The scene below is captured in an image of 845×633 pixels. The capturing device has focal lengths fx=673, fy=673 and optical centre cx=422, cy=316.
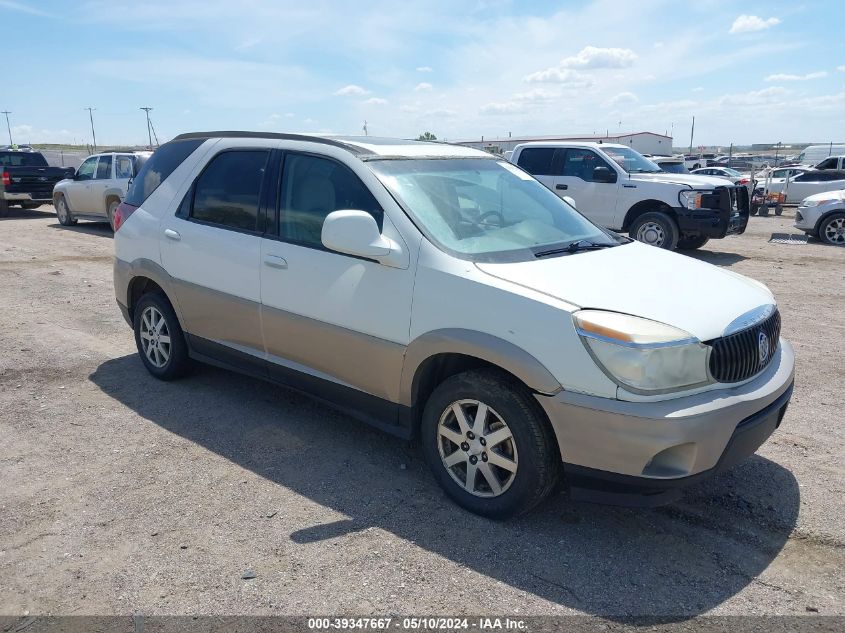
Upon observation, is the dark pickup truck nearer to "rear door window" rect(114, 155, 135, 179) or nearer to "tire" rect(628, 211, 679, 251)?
"rear door window" rect(114, 155, 135, 179)

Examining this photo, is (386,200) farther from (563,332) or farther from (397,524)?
(397,524)

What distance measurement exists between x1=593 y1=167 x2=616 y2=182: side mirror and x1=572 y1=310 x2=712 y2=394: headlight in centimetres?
917

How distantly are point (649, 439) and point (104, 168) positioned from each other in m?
15.3

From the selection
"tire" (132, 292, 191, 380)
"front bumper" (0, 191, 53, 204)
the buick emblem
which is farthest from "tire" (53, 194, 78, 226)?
the buick emblem

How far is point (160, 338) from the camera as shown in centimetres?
535

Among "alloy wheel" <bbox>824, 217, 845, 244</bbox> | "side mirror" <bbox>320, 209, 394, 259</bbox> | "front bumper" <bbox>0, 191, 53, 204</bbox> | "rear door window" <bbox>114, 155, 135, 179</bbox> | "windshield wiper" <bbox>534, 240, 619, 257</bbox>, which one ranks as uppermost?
"rear door window" <bbox>114, 155, 135, 179</bbox>

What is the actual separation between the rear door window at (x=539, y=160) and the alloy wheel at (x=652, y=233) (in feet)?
6.54

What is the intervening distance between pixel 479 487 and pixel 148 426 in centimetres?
247

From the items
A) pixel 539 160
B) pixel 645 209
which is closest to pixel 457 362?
pixel 645 209

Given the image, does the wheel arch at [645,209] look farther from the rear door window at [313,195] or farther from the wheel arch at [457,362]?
the wheel arch at [457,362]

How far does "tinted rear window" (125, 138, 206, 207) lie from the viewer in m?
5.15

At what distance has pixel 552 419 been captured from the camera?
121 inches

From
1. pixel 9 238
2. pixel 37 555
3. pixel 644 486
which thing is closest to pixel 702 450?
pixel 644 486

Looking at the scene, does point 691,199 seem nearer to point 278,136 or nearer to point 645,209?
point 645,209
